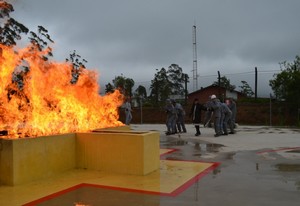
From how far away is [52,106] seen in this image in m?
8.73

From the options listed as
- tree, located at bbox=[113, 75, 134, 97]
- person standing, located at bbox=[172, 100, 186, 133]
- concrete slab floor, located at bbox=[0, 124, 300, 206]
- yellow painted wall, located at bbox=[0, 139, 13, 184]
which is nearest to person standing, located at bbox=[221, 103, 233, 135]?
person standing, located at bbox=[172, 100, 186, 133]

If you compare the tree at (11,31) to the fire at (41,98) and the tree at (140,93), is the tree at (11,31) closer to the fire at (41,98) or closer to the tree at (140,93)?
the fire at (41,98)

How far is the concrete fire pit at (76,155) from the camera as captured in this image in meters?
6.71

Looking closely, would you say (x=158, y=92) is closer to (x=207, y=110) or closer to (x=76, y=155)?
(x=207, y=110)

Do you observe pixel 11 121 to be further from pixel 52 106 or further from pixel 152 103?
pixel 152 103

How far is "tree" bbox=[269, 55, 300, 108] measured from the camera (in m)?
24.6

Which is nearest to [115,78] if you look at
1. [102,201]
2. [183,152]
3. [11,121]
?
[183,152]

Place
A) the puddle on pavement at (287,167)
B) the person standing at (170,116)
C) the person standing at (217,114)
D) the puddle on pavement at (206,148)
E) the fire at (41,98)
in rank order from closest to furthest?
1. the fire at (41,98)
2. the puddle on pavement at (287,167)
3. the puddle on pavement at (206,148)
4. the person standing at (217,114)
5. the person standing at (170,116)

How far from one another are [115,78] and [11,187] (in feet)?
91.1

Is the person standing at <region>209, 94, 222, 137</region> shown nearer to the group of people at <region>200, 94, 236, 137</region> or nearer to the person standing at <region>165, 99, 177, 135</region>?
the group of people at <region>200, 94, 236, 137</region>

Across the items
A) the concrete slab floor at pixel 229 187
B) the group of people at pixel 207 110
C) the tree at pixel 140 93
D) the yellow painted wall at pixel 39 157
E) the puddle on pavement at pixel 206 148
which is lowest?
the concrete slab floor at pixel 229 187

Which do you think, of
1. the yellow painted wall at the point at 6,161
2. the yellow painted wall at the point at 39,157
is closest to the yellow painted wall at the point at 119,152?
the yellow painted wall at the point at 39,157

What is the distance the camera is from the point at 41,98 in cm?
824

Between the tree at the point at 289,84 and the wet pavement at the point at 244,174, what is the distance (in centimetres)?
1239
